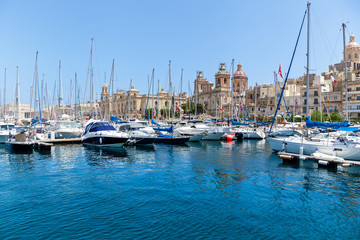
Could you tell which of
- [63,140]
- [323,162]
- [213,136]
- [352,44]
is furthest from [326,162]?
[352,44]

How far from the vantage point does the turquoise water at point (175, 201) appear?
9.20 m

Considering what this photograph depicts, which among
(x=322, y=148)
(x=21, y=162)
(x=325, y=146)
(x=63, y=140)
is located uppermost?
(x=325, y=146)

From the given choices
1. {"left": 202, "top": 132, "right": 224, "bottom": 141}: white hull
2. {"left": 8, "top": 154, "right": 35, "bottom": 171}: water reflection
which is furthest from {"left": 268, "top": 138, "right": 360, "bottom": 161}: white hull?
{"left": 8, "top": 154, "right": 35, "bottom": 171}: water reflection

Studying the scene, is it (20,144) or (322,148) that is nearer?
(322,148)

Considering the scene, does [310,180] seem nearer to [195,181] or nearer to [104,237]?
[195,181]

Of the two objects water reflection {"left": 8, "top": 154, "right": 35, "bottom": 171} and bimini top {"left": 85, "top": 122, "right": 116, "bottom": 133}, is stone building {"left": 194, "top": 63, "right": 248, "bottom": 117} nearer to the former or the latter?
bimini top {"left": 85, "top": 122, "right": 116, "bottom": 133}

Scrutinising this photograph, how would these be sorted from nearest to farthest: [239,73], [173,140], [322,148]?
[322,148]
[173,140]
[239,73]

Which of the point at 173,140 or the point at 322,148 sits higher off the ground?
the point at 322,148

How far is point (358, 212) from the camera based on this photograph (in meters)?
10.8

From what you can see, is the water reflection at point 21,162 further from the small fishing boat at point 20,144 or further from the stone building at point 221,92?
the stone building at point 221,92

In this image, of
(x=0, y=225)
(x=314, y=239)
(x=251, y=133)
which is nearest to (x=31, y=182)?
(x=0, y=225)

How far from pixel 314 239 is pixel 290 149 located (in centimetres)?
1506

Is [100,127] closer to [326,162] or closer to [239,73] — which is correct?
[326,162]

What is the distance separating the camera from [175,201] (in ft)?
39.3
